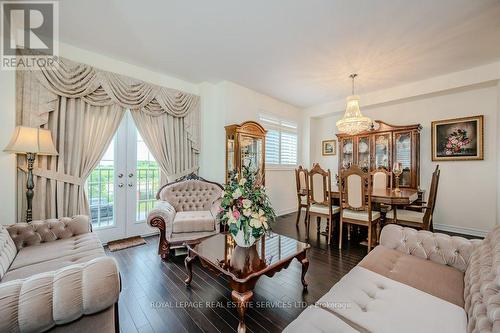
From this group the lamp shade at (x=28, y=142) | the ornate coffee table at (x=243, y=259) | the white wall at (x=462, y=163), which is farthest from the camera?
the white wall at (x=462, y=163)

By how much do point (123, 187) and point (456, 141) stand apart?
578 cm

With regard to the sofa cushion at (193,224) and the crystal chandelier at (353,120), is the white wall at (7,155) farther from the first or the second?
the crystal chandelier at (353,120)

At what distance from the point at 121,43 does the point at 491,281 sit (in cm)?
390

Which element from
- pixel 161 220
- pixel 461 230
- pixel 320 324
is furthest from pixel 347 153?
pixel 320 324

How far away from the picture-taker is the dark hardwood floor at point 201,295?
1.57 metres

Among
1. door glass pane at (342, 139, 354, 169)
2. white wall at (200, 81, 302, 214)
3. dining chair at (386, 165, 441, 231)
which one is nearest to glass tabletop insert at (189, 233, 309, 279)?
dining chair at (386, 165, 441, 231)

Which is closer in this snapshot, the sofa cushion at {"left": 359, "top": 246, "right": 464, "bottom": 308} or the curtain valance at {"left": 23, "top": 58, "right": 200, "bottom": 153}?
the sofa cushion at {"left": 359, "top": 246, "right": 464, "bottom": 308}

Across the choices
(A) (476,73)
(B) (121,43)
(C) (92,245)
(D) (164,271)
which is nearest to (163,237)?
(D) (164,271)

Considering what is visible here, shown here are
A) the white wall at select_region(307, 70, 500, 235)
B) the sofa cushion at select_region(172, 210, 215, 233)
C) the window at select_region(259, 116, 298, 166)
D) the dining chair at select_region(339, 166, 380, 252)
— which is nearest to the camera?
the sofa cushion at select_region(172, 210, 215, 233)

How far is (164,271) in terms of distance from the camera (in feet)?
7.63

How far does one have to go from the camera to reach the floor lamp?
207cm

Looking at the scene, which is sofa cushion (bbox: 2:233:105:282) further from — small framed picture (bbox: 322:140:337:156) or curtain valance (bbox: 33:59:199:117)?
small framed picture (bbox: 322:140:337:156)

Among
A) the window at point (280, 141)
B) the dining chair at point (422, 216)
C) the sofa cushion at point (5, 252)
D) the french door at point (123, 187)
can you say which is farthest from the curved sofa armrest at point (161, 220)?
the dining chair at point (422, 216)

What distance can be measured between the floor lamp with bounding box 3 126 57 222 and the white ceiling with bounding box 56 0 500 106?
1277 mm
